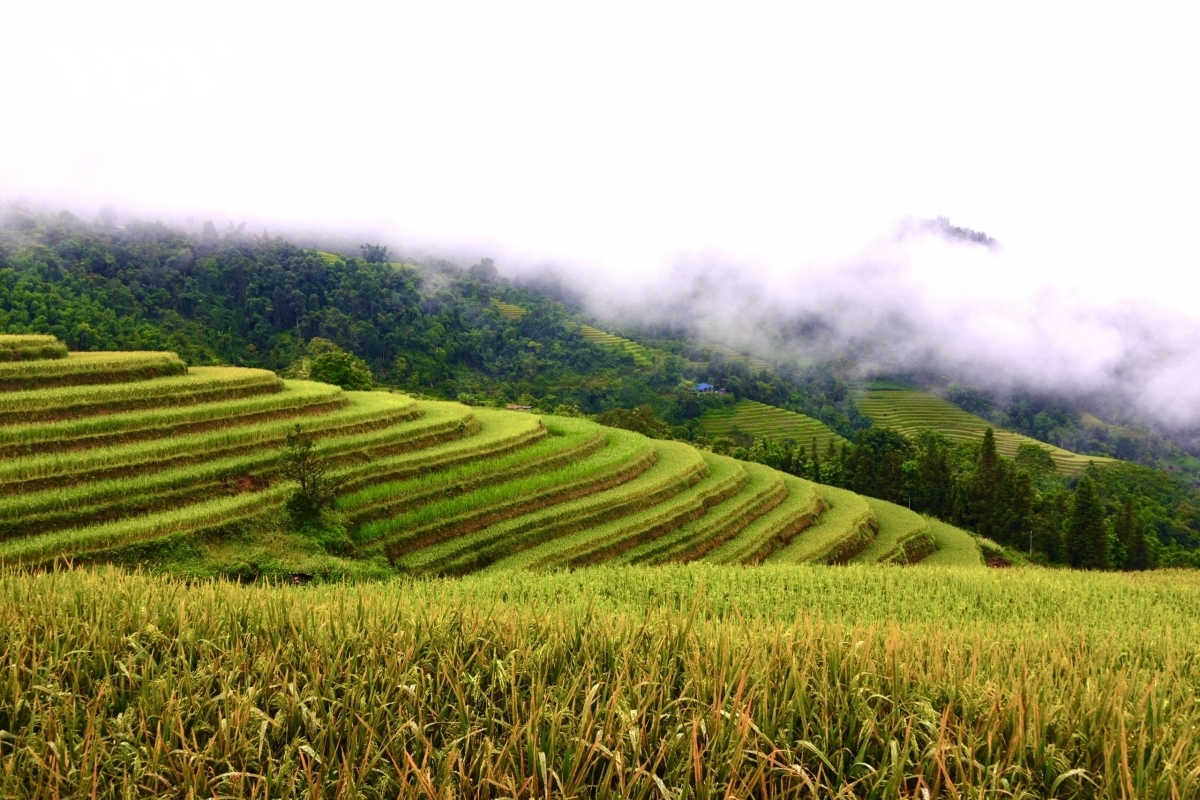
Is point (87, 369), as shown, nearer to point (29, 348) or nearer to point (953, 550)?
point (29, 348)

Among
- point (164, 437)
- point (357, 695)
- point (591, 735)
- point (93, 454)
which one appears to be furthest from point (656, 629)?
point (164, 437)

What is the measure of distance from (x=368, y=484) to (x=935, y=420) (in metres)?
92.8

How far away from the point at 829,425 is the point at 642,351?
98.9 feet

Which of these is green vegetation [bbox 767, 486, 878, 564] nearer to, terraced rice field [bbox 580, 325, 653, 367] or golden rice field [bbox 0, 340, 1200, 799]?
golden rice field [bbox 0, 340, 1200, 799]

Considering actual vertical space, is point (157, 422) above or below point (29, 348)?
below

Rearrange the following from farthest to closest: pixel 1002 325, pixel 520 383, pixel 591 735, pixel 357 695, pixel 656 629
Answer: pixel 1002 325, pixel 520 383, pixel 656 629, pixel 357 695, pixel 591 735

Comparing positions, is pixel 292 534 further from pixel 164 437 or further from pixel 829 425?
pixel 829 425

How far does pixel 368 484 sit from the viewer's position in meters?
15.0

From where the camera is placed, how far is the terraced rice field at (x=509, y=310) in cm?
9388

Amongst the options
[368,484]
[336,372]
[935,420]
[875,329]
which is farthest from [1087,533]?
[875,329]

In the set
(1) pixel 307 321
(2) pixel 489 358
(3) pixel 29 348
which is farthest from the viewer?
(2) pixel 489 358

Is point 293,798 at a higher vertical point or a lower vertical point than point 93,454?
higher

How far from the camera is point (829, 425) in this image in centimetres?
7712

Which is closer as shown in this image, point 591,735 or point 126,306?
point 591,735
